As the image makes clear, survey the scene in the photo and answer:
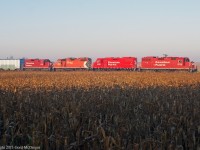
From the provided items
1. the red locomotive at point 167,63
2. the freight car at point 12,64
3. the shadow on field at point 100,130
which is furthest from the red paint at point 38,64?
the shadow on field at point 100,130

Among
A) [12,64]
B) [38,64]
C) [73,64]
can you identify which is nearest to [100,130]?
[73,64]

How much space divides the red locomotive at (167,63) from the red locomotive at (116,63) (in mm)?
2331

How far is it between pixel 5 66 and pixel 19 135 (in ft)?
289

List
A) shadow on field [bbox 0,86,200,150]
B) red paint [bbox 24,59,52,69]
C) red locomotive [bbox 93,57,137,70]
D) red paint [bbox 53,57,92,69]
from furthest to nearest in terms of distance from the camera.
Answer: red paint [bbox 24,59,52,69], red paint [bbox 53,57,92,69], red locomotive [bbox 93,57,137,70], shadow on field [bbox 0,86,200,150]

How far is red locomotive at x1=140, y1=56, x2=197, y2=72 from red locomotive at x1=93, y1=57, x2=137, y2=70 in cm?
233

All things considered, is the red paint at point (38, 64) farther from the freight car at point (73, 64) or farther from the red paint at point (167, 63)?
the red paint at point (167, 63)

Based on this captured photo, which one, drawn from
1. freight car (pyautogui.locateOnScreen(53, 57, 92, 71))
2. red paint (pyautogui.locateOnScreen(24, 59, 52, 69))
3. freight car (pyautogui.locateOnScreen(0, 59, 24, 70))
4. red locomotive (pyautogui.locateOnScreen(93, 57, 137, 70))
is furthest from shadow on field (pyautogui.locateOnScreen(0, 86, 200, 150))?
freight car (pyautogui.locateOnScreen(0, 59, 24, 70))

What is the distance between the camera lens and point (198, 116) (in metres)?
8.16

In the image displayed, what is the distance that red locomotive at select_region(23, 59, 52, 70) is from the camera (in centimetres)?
7844

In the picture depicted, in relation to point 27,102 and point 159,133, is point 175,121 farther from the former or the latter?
point 27,102

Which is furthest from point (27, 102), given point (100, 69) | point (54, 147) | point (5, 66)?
point (5, 66)

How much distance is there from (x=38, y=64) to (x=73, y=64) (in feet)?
40.0

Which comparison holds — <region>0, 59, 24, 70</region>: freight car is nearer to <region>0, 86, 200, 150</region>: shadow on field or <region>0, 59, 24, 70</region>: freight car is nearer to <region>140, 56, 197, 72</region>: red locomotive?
<region>140, 56, 197, 72</region>: red locomotive

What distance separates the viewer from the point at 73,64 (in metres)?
73.7
